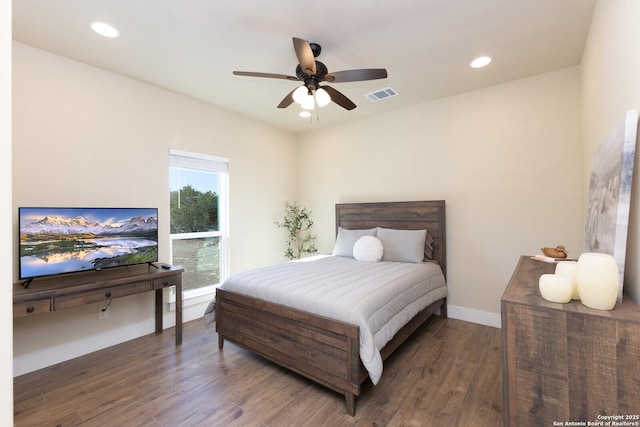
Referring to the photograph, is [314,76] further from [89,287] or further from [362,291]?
[89,287]

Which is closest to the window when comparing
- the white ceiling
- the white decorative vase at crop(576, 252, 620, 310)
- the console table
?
the console table

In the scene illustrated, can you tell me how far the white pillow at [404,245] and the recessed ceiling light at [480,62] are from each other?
72.3 inches

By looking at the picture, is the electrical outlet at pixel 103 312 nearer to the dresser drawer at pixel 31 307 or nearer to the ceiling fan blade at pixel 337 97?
the dresser drawer at pixel 31 307

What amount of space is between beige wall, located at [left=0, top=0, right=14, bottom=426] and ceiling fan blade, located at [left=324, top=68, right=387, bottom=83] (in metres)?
1.90

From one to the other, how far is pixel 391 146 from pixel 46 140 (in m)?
3.78

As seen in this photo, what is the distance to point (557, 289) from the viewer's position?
1.22 metres

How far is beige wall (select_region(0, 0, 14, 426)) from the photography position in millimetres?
618

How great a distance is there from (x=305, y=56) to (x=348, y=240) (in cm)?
243

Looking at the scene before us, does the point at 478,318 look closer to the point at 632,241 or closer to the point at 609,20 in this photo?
the point at 632,241

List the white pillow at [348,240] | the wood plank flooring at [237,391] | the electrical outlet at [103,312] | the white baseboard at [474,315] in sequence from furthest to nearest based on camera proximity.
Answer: the white pillow at [348,240]
the white baseboard at [474,315]
the electrical outlet at [103,312]
the wood plank flooring at [237,391]

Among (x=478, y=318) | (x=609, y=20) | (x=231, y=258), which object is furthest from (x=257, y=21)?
(x=478, y=318)

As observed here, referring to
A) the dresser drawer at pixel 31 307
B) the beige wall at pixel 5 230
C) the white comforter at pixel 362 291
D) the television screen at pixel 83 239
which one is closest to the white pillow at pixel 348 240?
the white comforter at pixel 362 291

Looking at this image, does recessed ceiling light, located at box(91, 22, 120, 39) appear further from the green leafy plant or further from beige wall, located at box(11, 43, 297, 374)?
the green leafy plant

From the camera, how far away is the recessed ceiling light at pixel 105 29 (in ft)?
7.16
